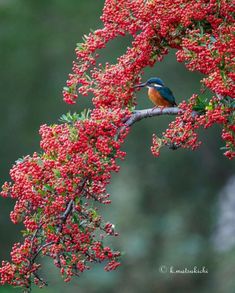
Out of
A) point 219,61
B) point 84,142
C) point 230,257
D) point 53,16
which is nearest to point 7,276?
point 84,142

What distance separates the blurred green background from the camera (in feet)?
49.3

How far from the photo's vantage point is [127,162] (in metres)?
16.8

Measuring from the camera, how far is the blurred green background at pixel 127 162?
15.0 metres

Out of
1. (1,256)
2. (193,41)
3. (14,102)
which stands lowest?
(193,41)

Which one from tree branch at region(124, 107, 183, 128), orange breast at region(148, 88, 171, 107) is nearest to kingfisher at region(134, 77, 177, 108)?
orange breast at region(148, 88, 171, 107)

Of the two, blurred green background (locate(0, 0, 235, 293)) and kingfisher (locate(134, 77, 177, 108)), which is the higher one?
blurred green background (locate(0, 0, 235, 293))

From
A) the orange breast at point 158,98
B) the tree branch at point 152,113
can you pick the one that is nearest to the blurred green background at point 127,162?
the orange breast at point 158,98

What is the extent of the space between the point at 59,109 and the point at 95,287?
11.2ft

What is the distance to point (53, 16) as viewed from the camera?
16.2 meters

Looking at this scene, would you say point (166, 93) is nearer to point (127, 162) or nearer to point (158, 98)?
point (158, 98)

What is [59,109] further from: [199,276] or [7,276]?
[7,276]

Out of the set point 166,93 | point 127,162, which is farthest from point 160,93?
point 127,162

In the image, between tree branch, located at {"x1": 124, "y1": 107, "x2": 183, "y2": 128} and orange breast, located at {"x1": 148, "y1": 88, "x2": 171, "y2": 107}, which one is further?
orange breast, located at {"x1": 148, "y1": 88, "x2": 171, "y2": 107}

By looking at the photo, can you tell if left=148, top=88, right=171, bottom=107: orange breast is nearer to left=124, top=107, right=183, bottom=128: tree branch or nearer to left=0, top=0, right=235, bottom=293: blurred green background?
left=124, top=107, right=183, bottom=128: tree branch
